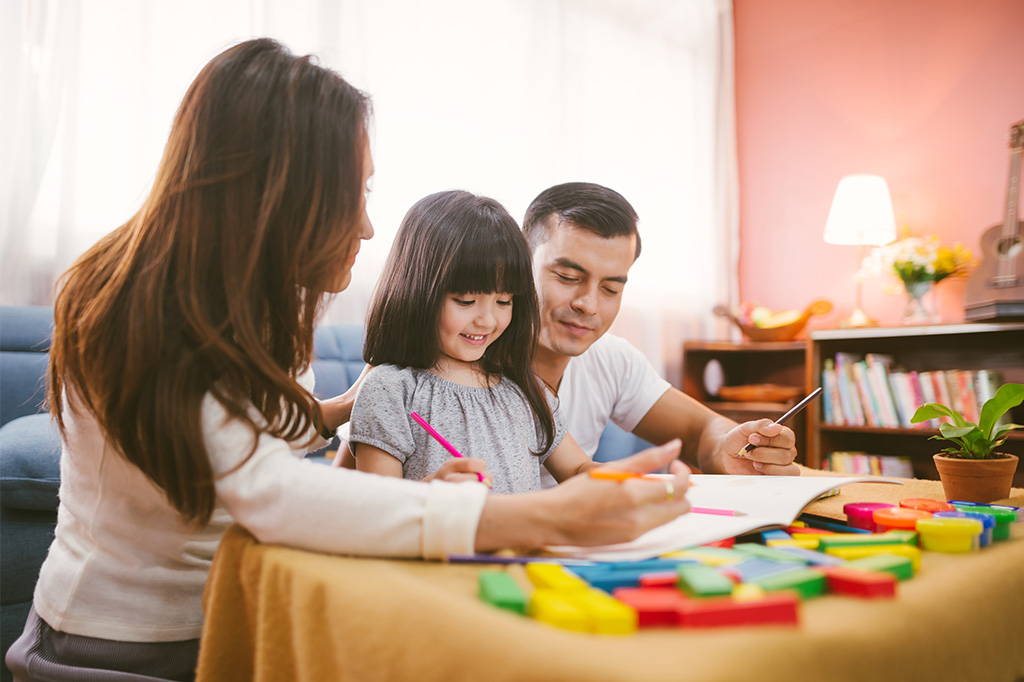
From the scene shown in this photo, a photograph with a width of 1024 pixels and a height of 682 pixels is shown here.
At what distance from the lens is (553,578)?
0.43 m

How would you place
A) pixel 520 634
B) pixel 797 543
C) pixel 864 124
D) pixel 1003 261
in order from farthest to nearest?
pixel 864 124
pixel 1003 261
pixel 797 543
pixel 520 634

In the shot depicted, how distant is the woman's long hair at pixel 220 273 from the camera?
0.57m

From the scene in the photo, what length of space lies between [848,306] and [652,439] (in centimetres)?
Answer: 226

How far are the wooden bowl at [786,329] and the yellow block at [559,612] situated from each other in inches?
125

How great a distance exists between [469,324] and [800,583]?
0.63 meters

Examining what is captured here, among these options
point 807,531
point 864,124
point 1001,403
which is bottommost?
point 807,531

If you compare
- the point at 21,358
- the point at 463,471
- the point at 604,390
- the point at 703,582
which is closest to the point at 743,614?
the point at 703,582

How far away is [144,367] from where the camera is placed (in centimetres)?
56

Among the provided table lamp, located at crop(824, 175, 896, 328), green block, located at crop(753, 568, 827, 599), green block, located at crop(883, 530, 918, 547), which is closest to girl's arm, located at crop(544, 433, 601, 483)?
green block, located at crop(883, 530, 918, 547)

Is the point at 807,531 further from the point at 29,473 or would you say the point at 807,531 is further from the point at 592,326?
the point at 29,473

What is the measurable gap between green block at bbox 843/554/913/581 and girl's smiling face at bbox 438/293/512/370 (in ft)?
1.98

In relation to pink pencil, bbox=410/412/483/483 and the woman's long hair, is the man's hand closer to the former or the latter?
pink pencil, bbox=410/412/483/483

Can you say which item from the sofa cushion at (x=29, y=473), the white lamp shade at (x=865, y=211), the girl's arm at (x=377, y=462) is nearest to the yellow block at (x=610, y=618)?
the girl's arm at (x=377, y=462)

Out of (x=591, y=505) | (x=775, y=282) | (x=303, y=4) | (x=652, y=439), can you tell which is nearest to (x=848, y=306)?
(x=775, y=282)
